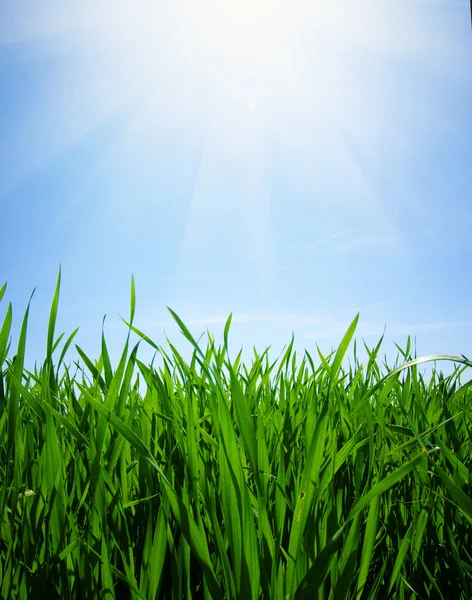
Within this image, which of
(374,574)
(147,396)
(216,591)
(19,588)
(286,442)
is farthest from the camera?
(147,396)

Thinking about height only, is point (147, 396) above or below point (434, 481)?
above

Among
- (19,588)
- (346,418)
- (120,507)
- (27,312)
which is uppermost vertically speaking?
(27,312)

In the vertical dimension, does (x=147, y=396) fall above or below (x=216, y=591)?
above

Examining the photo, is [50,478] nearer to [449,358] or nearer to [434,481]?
[449,358]

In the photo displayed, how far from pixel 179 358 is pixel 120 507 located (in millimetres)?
283

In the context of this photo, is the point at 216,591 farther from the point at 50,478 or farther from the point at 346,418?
the point at 346,418

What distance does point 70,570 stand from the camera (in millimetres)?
573

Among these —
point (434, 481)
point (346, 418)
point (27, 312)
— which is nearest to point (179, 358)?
point (27, 312)

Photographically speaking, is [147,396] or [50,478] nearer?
[50,478]

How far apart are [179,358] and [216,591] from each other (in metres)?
0.41

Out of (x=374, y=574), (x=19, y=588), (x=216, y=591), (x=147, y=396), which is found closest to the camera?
(x=216, y=591)

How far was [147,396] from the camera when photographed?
108 cm

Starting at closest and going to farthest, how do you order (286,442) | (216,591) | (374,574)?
(216,591)
(374,574)
(286,442)

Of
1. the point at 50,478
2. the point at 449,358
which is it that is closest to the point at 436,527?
the point at 449,358
